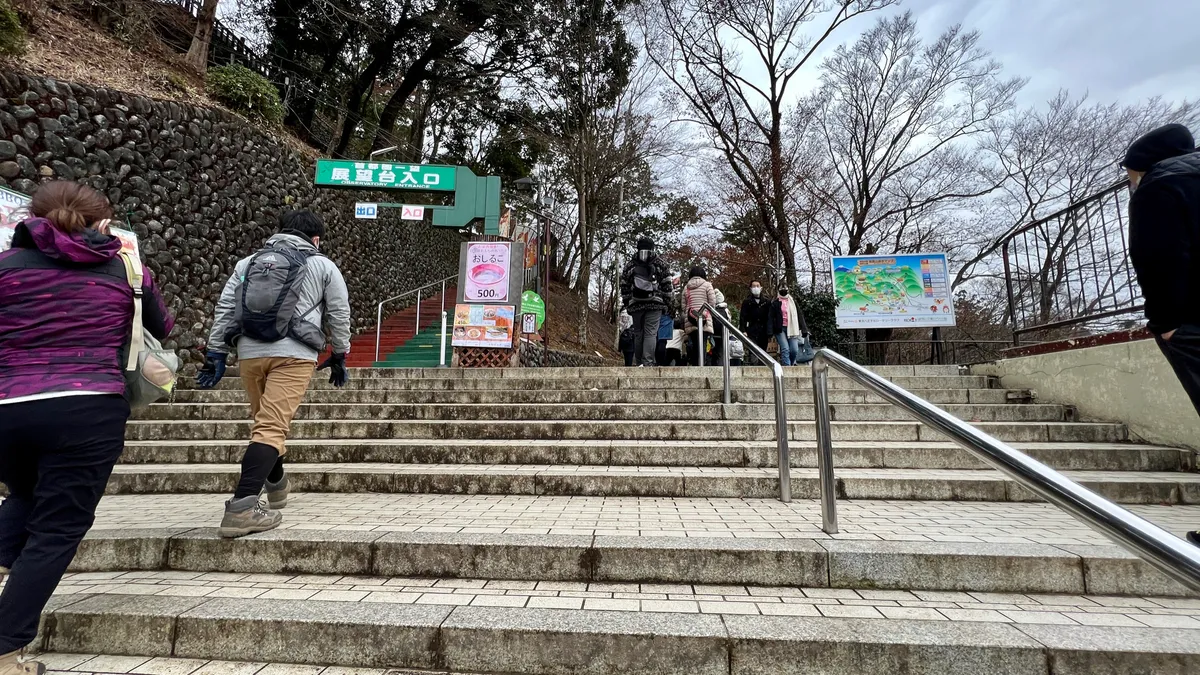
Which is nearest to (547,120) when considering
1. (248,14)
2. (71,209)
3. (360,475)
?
(248,14)

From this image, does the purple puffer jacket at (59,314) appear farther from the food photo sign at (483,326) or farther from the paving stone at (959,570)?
the food photo sign at (483,326)

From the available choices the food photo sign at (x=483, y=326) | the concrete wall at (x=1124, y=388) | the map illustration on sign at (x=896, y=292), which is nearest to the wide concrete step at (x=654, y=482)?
the concrete wall at (x=1124, y=388)

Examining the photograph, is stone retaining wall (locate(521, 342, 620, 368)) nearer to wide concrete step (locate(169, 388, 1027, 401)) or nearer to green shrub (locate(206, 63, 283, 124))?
wide concrete step (locate(169, 388, 1027, 401))

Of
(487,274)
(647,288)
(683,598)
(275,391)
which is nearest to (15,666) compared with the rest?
(275,391)

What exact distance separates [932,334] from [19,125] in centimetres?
1302

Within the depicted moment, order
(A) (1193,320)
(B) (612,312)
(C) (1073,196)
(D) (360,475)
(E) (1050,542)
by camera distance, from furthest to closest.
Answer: (B) (612,312)
(C) (1073,196)
(D) (360,475)
(E) (1050,542)
(A) (1193,320)

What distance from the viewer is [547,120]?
17234mm

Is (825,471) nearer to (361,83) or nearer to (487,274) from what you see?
(487,274)

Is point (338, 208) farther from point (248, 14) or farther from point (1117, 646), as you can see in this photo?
point (1117, 646)

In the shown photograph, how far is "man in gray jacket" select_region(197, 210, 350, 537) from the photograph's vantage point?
2672 mm

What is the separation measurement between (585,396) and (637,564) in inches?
130

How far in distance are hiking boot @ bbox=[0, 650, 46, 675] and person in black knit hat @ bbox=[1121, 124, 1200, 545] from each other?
157 inches

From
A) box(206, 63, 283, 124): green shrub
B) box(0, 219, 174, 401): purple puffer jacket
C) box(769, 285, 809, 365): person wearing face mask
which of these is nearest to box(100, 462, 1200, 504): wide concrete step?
box(0, 219, 174, 401): purple puffer jacket

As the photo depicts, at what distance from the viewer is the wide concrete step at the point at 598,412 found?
16.3ft
